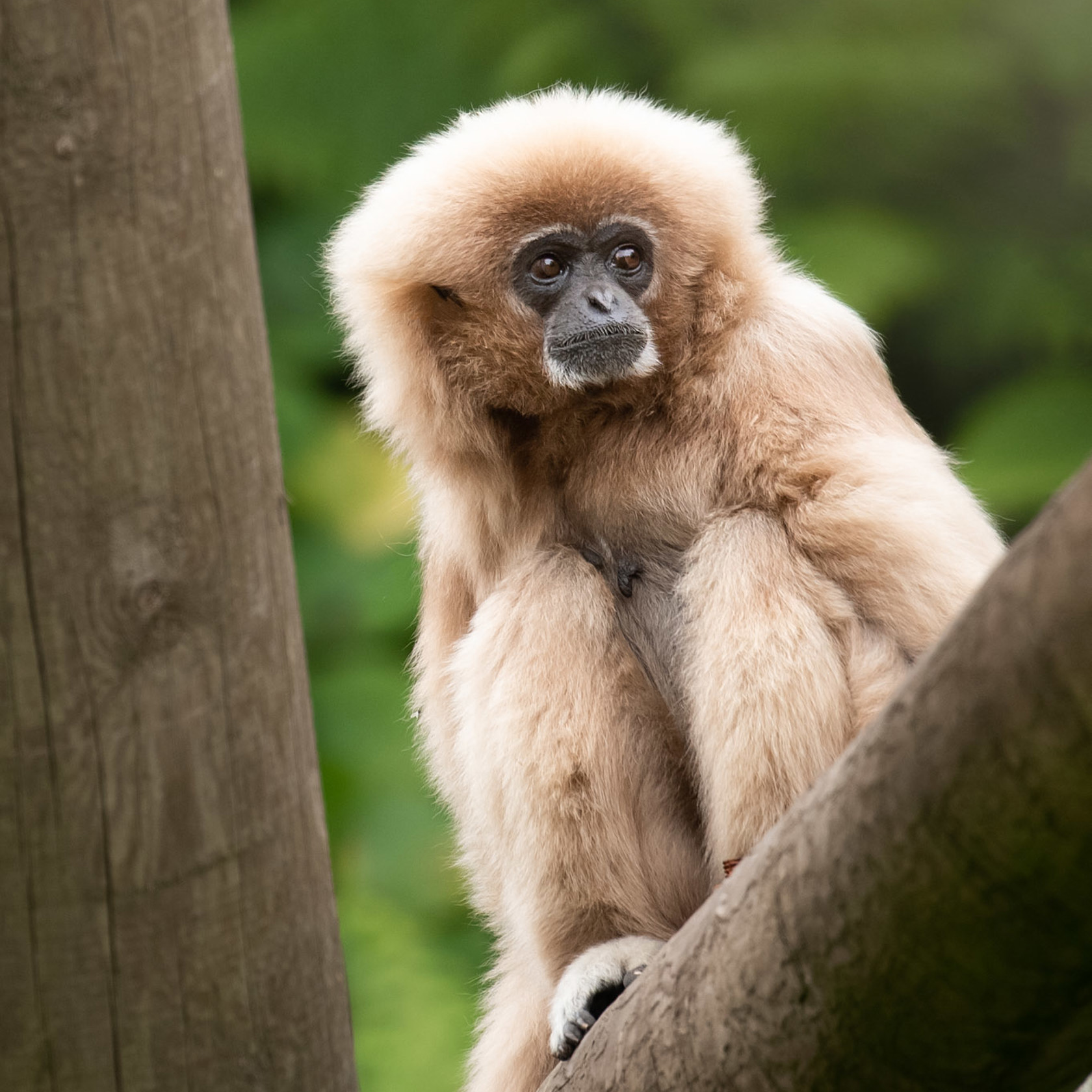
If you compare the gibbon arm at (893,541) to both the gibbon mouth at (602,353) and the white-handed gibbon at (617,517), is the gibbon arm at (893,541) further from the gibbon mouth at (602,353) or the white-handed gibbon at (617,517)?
the gibbon mouth at (602,353)

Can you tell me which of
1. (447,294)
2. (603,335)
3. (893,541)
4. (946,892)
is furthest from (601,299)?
(946,892)

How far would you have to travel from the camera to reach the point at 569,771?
260cm

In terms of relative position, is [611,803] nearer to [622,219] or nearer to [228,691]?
[228,691]

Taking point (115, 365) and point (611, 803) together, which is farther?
point (611, 803)

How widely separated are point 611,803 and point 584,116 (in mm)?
1603

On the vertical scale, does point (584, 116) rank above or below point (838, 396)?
above

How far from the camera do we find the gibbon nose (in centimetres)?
306

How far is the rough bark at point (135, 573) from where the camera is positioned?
164cm

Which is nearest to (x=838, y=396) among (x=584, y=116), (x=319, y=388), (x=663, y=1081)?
(x=584, y=116)

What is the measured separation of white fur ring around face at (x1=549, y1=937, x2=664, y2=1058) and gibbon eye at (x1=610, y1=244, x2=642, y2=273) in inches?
58.5

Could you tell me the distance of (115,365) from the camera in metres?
1.67

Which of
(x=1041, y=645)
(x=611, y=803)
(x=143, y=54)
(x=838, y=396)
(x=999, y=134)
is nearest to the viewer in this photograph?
(x=1041, y=645)

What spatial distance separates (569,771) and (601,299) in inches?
43.3

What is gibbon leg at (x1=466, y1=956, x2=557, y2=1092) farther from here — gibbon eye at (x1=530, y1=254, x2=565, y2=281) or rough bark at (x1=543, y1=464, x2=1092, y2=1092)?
gibbon eye at (x1=530, y1=254, x2=565, y2=281)
